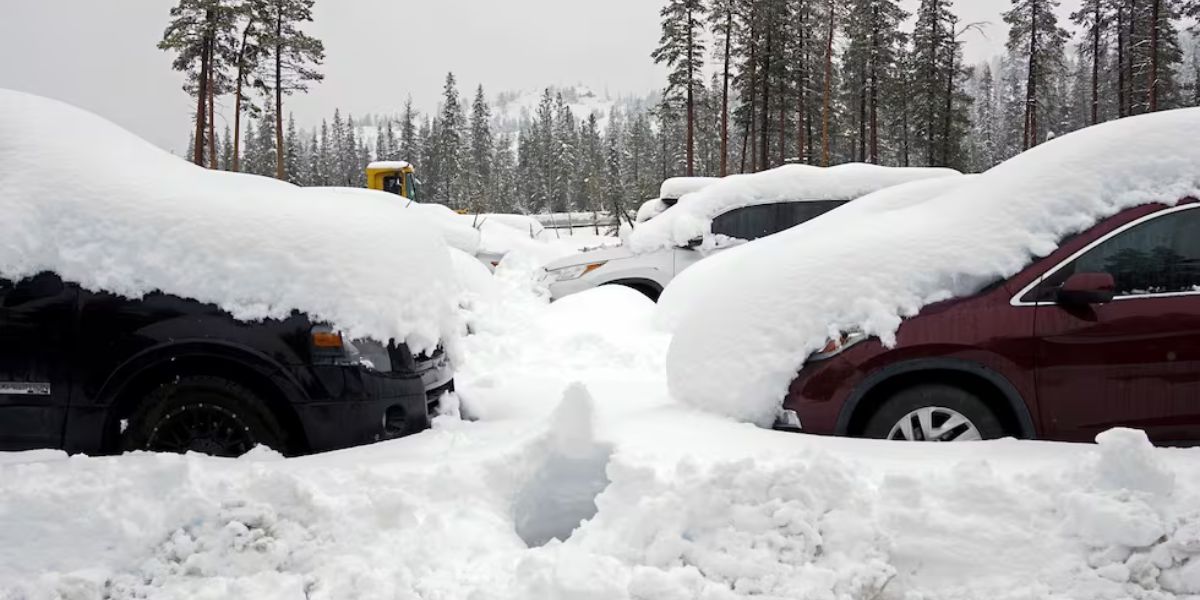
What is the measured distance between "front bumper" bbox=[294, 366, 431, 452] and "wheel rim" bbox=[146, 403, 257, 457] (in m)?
0.31

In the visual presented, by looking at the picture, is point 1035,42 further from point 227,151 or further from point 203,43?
point 227,151

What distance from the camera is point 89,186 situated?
12.0 feet

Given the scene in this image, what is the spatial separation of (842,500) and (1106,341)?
1832 millimetres

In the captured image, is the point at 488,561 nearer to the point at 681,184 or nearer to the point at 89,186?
the point at 89,186

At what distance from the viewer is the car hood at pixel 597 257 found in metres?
10.0

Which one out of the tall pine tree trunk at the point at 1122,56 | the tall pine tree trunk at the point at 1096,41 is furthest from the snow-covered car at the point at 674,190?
the tall pine tree trunk at the point at 1096,41

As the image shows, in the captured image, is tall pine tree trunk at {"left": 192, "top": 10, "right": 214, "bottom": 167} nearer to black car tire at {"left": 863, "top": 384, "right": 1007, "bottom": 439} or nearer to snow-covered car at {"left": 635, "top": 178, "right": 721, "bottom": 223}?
snow-covered car at {"left": 635, "top": 178, "right": 721, "bottom": 223}

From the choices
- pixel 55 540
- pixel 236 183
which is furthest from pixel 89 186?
pixel 55 540

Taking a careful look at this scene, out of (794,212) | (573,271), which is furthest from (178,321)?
(794,212)

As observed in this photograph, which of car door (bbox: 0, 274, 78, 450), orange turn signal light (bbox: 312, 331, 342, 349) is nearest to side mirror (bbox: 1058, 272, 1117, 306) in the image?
orange turn signal light (bbox: 312, 331, 342, 349)

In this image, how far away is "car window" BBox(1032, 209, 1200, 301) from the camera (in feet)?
11.3

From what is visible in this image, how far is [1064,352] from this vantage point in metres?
3.45

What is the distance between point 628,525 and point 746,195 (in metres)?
7.94

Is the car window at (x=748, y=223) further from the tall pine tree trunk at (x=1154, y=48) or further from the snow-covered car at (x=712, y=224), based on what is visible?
the tall pine tree trunk at (x=1154, y=48)
